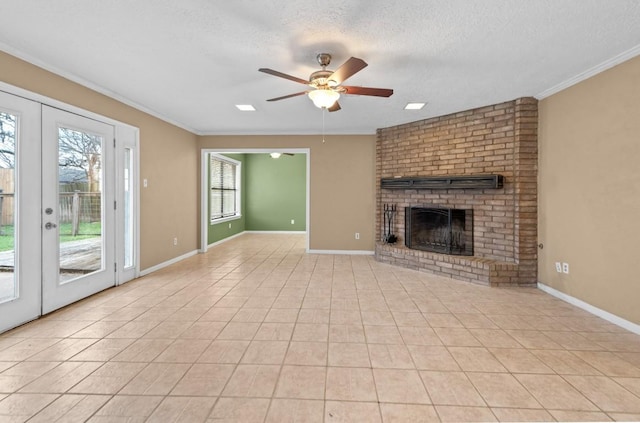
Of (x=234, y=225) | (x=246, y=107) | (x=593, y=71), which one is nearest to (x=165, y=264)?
(x=246, y=107)

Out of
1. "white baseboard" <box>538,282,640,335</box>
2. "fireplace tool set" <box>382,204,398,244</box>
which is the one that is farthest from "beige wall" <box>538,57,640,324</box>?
"fireplace tool set" <box>382,204,398,244</box>

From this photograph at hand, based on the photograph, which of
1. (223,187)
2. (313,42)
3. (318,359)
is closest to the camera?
(318,359)

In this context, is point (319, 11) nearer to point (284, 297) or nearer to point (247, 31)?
point (247, 31)

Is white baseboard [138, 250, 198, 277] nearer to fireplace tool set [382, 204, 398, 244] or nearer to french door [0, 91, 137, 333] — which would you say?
french door [0, 91, 137, 333]

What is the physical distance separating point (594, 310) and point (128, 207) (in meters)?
5.58

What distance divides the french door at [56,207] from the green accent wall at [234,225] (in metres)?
2.88

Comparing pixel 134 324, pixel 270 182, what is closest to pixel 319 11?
pixel 134 324

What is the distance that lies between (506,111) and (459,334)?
311 cm

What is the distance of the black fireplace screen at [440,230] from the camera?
4676 mm

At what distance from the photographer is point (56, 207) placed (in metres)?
3.10

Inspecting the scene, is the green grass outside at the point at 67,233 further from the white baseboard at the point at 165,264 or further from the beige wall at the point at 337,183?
the beige wall at the point at 337,183

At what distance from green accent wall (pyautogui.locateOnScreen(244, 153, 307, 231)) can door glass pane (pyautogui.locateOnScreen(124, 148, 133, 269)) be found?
522cm

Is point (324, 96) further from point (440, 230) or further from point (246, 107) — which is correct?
point (440, 230)

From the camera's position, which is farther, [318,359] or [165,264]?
[165,264]
